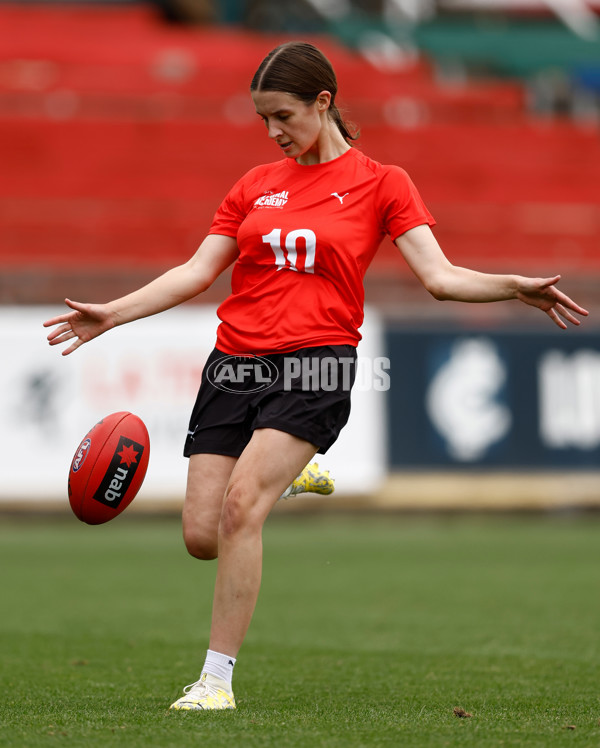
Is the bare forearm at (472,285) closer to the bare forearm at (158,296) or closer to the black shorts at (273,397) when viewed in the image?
the black shorts at (273,397)

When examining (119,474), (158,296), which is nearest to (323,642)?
(119,474)

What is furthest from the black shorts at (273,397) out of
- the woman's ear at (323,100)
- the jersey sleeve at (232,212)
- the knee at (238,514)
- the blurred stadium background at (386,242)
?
the blurred stadium background at (386,242)

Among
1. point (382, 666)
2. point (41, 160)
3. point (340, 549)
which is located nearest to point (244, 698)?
point (382, 666)

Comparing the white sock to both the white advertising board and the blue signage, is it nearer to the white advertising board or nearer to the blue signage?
the white advertising board

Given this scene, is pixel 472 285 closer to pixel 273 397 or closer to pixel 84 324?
pixel 273 397

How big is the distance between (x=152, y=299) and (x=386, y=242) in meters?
13.8

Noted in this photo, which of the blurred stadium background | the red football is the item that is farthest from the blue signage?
the red football

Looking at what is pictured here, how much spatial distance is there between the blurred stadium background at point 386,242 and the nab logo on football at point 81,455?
5.31 feet

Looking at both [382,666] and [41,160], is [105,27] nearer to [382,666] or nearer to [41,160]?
[41,160]

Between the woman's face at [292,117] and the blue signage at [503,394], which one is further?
the blue signage at [503,394]

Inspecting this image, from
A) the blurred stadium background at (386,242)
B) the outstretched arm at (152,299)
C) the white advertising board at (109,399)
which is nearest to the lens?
the outstretched arm at (152,299)

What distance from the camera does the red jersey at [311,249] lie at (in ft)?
14.3

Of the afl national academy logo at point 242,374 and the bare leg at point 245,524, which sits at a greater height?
the afl national academy logo at point 242,374

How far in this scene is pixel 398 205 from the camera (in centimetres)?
443
